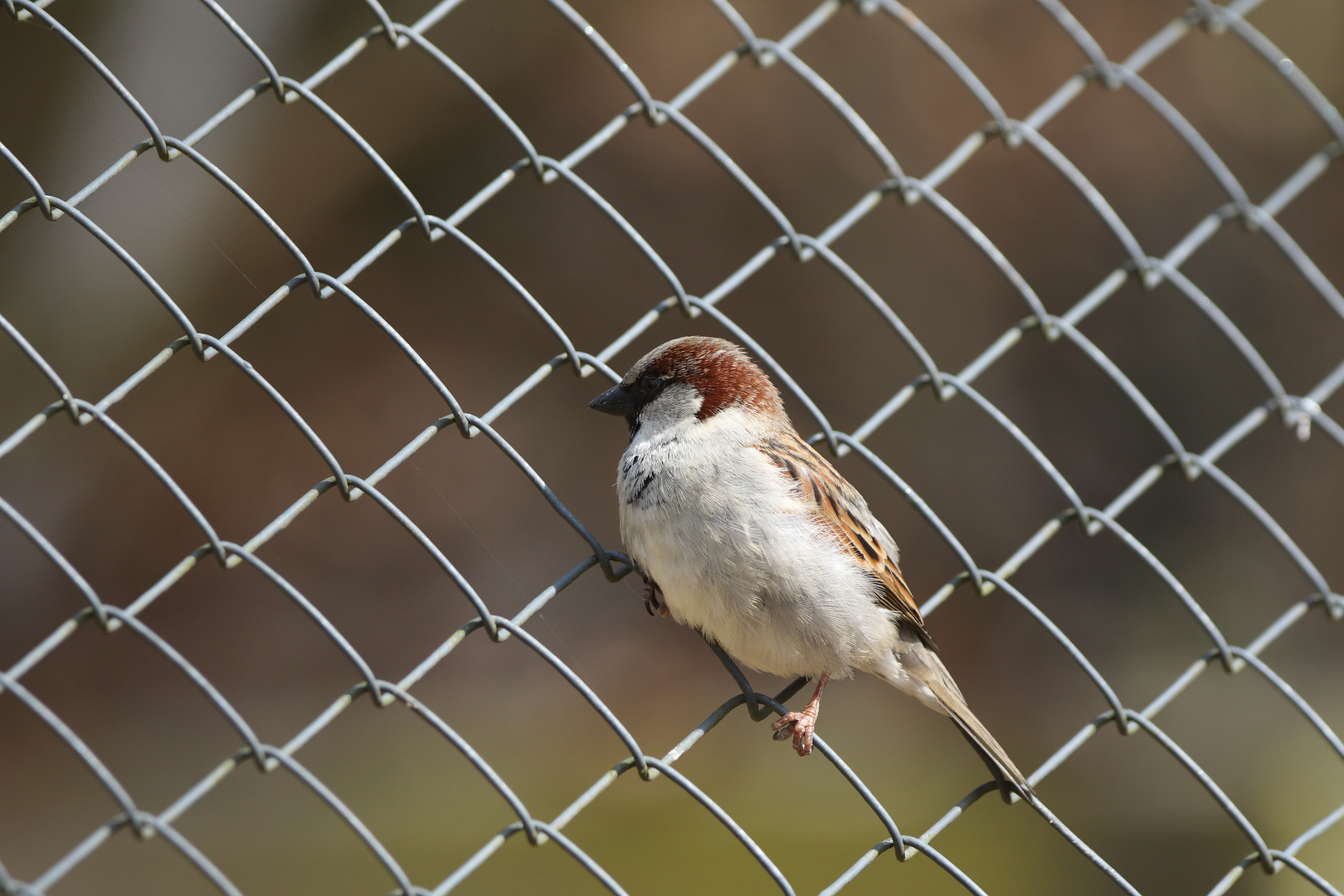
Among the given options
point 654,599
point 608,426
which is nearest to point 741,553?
point 654,599

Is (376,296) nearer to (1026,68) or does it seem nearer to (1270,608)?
(1026,68)

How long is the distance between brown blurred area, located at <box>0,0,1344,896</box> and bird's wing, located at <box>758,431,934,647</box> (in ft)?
4.85

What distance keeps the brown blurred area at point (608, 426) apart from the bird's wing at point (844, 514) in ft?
4.85

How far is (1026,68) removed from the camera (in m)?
4.32

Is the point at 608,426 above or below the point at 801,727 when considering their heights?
above

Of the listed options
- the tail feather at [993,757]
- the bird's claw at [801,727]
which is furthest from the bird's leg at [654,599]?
the tail feather at [993,757]

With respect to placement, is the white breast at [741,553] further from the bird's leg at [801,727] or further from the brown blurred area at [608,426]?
the brown blurred area at [608,426]

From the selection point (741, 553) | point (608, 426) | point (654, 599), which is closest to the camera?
point (741, 553)

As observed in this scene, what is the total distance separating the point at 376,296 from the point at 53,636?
3313 mm

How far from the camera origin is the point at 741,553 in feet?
5.38

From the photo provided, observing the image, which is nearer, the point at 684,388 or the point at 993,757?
the point at 993,757

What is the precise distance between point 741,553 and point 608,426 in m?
2.81

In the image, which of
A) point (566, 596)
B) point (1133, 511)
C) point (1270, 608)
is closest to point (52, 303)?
point (566, 596)

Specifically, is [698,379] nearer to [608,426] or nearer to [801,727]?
[801,727]
